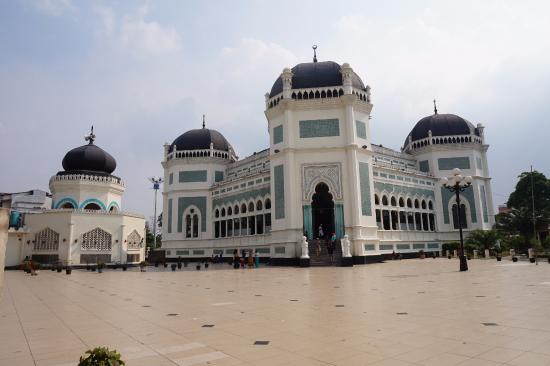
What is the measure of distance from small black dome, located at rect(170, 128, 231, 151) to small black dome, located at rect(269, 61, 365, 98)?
43.2ft

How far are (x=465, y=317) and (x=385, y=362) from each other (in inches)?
128

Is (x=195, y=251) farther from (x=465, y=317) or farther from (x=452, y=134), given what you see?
(x=465, y=317)

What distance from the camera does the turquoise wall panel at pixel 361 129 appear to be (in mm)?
28469

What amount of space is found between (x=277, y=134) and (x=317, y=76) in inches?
221

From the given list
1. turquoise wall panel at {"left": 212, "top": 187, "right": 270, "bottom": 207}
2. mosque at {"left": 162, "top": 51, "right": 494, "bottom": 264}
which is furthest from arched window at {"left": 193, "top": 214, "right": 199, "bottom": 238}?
turquoise wall panel at {"left": 212, "top": 187, "right": 270, "bottom": 207}

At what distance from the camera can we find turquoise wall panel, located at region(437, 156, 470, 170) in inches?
1481

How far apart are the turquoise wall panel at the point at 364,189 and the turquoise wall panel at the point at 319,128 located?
332 centimetres

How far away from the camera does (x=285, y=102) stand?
92.3 feet

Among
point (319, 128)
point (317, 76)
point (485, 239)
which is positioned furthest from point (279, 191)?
point (485, 239)

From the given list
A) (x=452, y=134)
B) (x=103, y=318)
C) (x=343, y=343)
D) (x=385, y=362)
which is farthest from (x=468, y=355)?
(x=452, y=134)

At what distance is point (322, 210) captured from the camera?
29.5 meters

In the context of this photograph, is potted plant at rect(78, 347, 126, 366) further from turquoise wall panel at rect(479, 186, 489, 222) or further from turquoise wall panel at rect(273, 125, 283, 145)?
turquoise wall panel at rect(479, 186, 489, 222)

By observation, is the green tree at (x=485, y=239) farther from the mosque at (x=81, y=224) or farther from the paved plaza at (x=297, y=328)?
the mosque at (x=81, y=224)

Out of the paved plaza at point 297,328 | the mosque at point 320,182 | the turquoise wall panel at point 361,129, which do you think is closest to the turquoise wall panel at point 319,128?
the mosque at point 320,182
